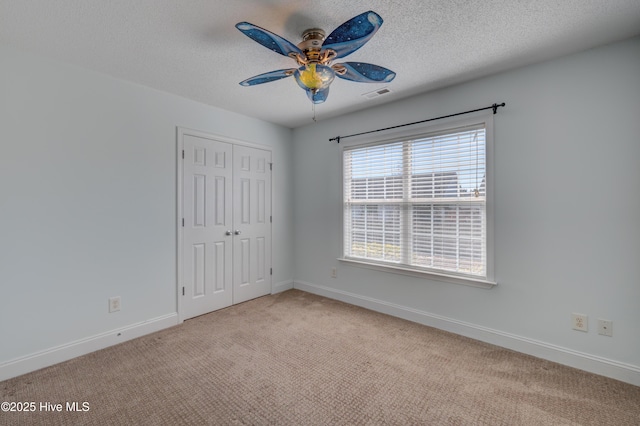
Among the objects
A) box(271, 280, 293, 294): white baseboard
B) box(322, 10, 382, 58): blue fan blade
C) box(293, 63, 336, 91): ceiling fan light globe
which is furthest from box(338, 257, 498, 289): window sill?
box(322, 10, 382, 58): blue fan blade

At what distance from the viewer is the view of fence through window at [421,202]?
2.71 metres

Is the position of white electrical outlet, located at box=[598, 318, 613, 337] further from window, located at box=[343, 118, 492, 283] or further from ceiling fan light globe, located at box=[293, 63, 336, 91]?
ceiling fan light globe, located at box=[293, 63, 336, 91]

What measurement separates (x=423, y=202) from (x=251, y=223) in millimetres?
2197

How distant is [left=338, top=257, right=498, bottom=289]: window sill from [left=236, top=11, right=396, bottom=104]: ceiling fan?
1.95m

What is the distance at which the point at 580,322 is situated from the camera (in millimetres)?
2195

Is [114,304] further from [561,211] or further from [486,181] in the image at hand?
[561,211]

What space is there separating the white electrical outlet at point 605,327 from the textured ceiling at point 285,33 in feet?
6.71

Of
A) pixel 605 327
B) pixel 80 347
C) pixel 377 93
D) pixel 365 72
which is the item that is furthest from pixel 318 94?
pixel 80 347

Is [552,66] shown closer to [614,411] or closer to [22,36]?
[614,411]

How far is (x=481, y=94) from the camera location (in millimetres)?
2645

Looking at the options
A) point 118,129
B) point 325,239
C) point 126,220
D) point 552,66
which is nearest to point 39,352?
point 126,220

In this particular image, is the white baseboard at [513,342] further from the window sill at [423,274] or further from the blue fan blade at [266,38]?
the blue fan blade at [266,38]

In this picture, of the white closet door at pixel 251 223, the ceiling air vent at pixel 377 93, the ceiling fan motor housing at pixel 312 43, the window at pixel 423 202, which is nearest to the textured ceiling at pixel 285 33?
the ceiling fan motor housing at pixel 312 43

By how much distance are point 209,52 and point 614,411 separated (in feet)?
11.8
